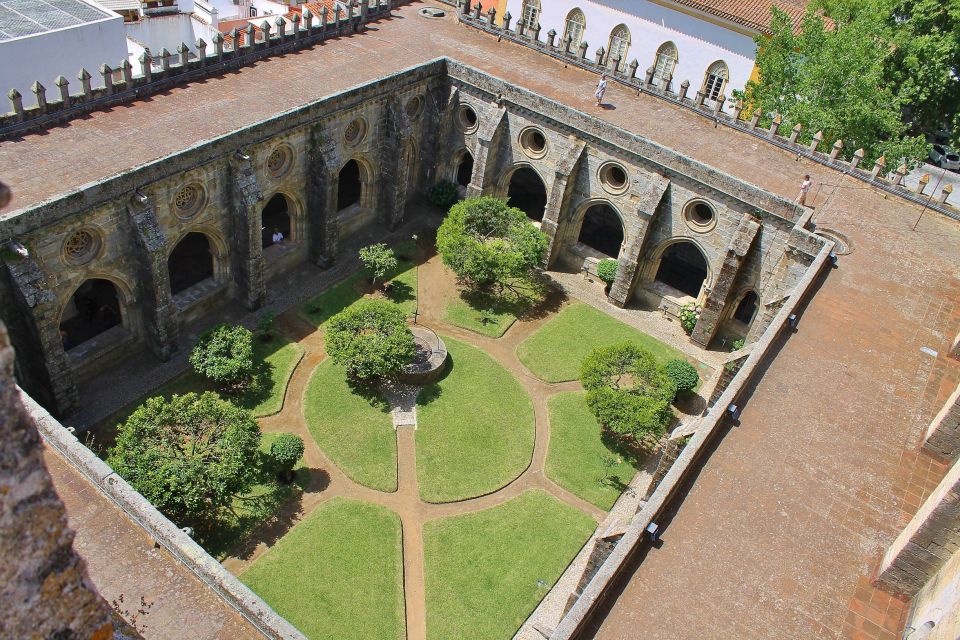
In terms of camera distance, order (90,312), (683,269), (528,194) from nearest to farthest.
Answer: (90,312), (683,269), (528,194)

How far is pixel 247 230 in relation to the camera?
3531cm

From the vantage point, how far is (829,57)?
41.6m

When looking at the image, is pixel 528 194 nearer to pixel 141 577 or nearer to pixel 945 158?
pixel 945 158

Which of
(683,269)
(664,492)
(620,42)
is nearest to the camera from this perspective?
(664,492)

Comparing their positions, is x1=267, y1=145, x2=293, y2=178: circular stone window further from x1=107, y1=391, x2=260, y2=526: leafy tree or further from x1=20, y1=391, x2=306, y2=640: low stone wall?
x1=20, y1=391, x2=306, y2=640: low stone wall

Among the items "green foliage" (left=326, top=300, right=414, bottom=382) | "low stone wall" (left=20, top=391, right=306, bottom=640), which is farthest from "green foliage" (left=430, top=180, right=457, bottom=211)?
"low stone wall" (left=20, top=391, right=306, bottom=640)

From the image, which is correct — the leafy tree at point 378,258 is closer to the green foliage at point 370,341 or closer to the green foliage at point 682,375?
the green foliage at point 370,341

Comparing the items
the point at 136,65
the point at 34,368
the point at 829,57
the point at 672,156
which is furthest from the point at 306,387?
the point at 829,57

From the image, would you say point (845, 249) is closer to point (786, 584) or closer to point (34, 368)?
point (786, 584)

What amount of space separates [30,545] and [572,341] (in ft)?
108

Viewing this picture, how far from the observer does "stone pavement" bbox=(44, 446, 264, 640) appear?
17.3m

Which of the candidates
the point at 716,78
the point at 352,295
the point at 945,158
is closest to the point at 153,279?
the point at 352,295

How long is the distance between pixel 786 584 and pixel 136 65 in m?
44.1

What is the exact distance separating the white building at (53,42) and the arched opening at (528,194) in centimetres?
2383
